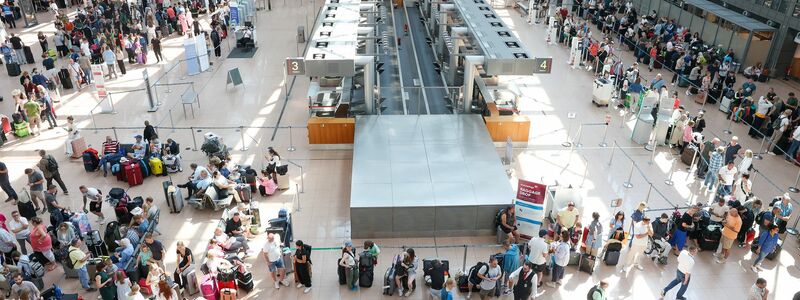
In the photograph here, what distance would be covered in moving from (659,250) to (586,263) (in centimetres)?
158

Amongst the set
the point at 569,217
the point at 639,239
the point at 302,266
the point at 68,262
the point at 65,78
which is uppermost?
the point at 569,217

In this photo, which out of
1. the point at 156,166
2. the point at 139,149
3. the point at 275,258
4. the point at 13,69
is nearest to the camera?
the point at 275,258

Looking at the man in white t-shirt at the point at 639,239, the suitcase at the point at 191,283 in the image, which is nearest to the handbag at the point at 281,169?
the suitcase at the point at 191,283

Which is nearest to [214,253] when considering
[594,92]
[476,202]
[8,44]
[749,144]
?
[476,202]

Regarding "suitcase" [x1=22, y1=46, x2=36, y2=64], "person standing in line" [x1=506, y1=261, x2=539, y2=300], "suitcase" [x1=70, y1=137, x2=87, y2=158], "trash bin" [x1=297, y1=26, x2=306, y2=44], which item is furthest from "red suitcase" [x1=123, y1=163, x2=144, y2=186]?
"trash bin" [x1=297, y1=26, x2=306, y2=44]

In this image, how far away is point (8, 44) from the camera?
23.3 m

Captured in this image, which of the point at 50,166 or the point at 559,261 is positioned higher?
the point at 50,166

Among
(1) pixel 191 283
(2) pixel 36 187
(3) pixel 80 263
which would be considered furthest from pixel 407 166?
(2) pixel 36 187

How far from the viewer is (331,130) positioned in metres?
16.3

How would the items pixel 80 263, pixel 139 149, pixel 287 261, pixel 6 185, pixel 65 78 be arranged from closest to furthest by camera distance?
pixel 80 263, pixel 287 261, pixel 6 185, pixel 139 149, pixel 65 78

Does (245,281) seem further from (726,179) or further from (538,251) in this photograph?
(726,179)

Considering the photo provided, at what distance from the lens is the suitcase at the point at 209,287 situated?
10.3m

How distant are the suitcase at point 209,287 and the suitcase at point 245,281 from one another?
1.58ft

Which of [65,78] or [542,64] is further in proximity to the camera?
[65,78]
